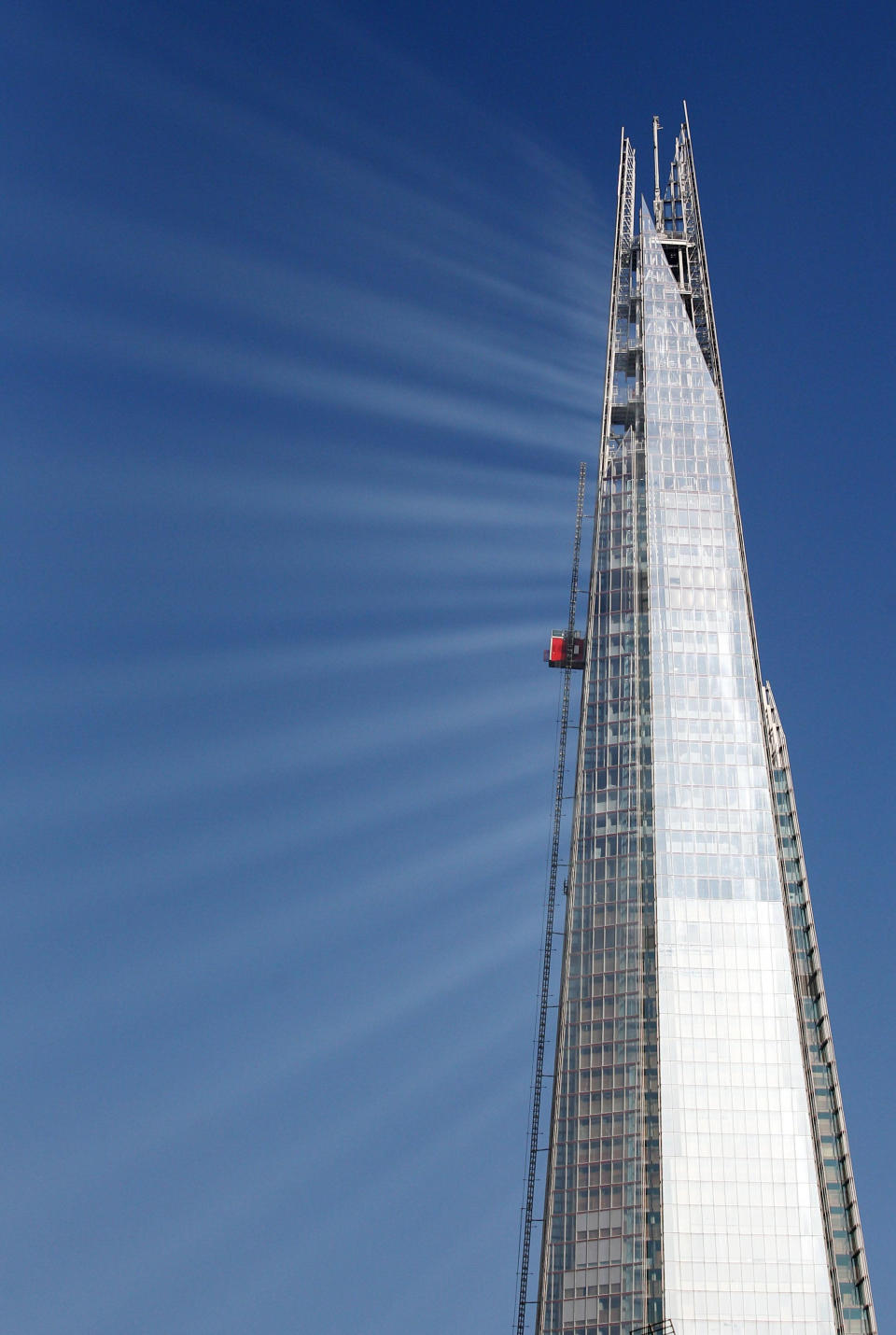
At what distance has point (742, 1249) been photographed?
18625 cm

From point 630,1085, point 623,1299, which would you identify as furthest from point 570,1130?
point 623,1299

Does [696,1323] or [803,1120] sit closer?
[696,1323]

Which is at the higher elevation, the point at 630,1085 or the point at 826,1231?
the point at 630,1085

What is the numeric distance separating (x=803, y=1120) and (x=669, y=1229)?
867 inches

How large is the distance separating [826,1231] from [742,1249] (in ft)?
34.8

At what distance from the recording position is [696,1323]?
182 m

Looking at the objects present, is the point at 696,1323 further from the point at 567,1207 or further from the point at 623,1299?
the point at 567,1207

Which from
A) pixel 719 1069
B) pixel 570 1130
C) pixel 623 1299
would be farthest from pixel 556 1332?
pixel 719 1069

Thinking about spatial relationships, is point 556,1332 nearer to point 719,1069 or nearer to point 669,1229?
point 669,1229

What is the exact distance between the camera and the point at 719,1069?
19938 centimetres

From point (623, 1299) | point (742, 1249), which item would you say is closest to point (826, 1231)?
point (742, 1249)

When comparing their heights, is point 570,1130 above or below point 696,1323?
above

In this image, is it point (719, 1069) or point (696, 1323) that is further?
point (719, 1069)

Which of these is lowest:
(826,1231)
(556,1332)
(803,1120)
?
(556,1332)
